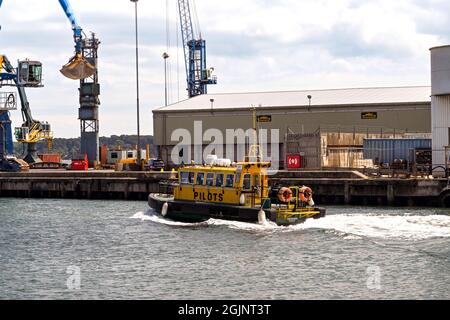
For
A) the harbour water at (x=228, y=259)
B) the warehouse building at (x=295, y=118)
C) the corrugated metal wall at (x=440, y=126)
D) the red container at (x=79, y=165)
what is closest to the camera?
the harbour water at (x=228, y=259)

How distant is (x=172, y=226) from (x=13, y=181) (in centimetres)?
3240

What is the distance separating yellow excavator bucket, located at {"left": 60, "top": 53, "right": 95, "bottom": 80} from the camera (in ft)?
332

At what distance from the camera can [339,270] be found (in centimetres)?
3072

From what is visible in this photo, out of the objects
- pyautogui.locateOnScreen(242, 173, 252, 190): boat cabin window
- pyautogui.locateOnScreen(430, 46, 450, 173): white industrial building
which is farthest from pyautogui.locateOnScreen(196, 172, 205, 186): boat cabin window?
pyautogui.locateOnScreen(430, 46, 450, 173): white industrial building

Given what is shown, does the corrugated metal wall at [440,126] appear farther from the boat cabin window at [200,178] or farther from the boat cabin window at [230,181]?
the boat cabin window at [230,181]

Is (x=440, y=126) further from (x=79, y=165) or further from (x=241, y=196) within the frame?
(x=79, y=165)

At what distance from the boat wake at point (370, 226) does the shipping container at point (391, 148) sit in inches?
747

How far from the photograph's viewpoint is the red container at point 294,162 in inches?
2527

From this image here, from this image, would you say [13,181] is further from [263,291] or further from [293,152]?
[263,291]

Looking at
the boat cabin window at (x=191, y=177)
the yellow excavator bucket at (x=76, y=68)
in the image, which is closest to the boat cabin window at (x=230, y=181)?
the boat cabin window at (x=191, y=177)

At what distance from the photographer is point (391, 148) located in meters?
65.1

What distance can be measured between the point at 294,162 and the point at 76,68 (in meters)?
44.1

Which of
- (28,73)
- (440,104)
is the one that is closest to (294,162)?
(440,104)

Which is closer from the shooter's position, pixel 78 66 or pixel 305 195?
pixel 305 195
